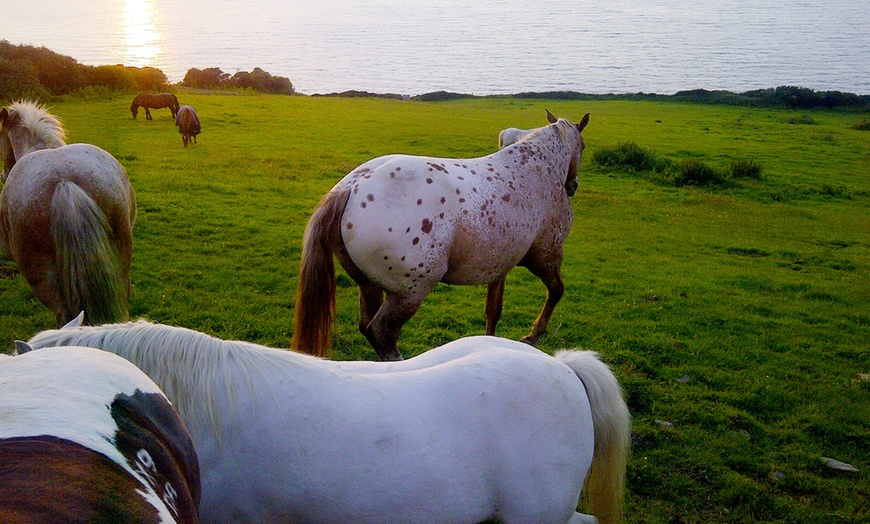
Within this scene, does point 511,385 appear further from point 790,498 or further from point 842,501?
point 842,501

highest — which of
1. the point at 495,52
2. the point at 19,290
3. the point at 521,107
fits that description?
the point at 495,52

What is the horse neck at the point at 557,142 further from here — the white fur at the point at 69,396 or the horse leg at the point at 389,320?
the white fur at the point at 69,396

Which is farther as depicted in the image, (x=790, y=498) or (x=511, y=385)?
(x=790, y=498)

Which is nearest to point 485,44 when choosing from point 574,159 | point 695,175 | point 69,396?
point 695,175

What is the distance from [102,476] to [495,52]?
178ft

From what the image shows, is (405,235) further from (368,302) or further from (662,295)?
(662,295)

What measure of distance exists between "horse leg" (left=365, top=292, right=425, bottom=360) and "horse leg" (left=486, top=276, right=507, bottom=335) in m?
1.35

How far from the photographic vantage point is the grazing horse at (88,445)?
1.19m

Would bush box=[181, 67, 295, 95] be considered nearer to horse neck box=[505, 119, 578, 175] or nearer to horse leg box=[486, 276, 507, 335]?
horse neck box=[505, 119, 578, 175]

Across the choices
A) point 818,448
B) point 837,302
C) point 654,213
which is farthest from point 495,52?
point 818,448

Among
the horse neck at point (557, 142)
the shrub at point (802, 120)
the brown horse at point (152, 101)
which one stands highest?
the shrub at point (802, 120)

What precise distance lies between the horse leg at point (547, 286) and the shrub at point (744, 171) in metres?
12.1

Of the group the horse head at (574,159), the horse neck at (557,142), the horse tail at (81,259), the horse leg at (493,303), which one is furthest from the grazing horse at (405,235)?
the horse tail at (81,259)

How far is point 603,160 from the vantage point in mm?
16594
